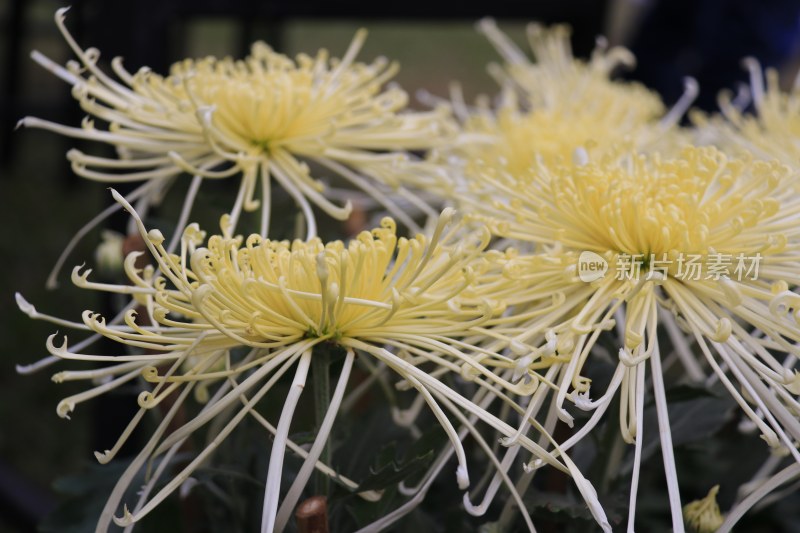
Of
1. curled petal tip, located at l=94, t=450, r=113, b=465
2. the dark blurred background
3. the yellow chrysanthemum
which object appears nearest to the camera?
curled petal tip, located at l=94, t=450, r=113, b=465

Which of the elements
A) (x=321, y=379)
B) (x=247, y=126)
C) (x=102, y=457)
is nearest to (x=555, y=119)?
(x=247, y=126)

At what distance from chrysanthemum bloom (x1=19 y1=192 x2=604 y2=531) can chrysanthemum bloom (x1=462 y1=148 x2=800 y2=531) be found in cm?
4

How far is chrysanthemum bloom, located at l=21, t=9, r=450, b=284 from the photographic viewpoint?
Answer: 70cm

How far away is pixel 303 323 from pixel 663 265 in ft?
0.77

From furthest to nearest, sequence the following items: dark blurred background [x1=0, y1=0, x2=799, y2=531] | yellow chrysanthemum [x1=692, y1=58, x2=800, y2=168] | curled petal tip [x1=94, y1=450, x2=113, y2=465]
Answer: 1. dark blurred background [x1=0, y1=0, x2=799, y2=531]
2. yellow chrysanthemum [x1=692, y1=58, x2=800, y2=168]
3. curled petal tip [x1=94, y1=450, x2=113, y2=465]

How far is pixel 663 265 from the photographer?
1.90ft

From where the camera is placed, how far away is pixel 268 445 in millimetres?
736

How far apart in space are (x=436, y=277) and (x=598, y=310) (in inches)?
4.6

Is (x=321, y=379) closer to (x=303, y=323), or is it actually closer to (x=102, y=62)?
(x=303, y=323)

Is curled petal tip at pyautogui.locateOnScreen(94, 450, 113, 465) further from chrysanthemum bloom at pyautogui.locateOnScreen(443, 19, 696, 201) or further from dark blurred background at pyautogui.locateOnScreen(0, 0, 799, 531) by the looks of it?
dark blurred background at pyautogui.locateOnScreen(0, 0, 799, 531)

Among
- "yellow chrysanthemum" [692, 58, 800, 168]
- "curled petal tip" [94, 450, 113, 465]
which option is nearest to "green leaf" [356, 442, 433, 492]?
"curled petal tip" [94, 450, 113, 465]

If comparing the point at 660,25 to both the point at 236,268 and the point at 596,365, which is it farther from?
the point at 236,268

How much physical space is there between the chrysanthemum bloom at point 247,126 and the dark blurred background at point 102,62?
375 millimetres

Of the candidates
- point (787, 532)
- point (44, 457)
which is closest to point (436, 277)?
point (787, 532)
